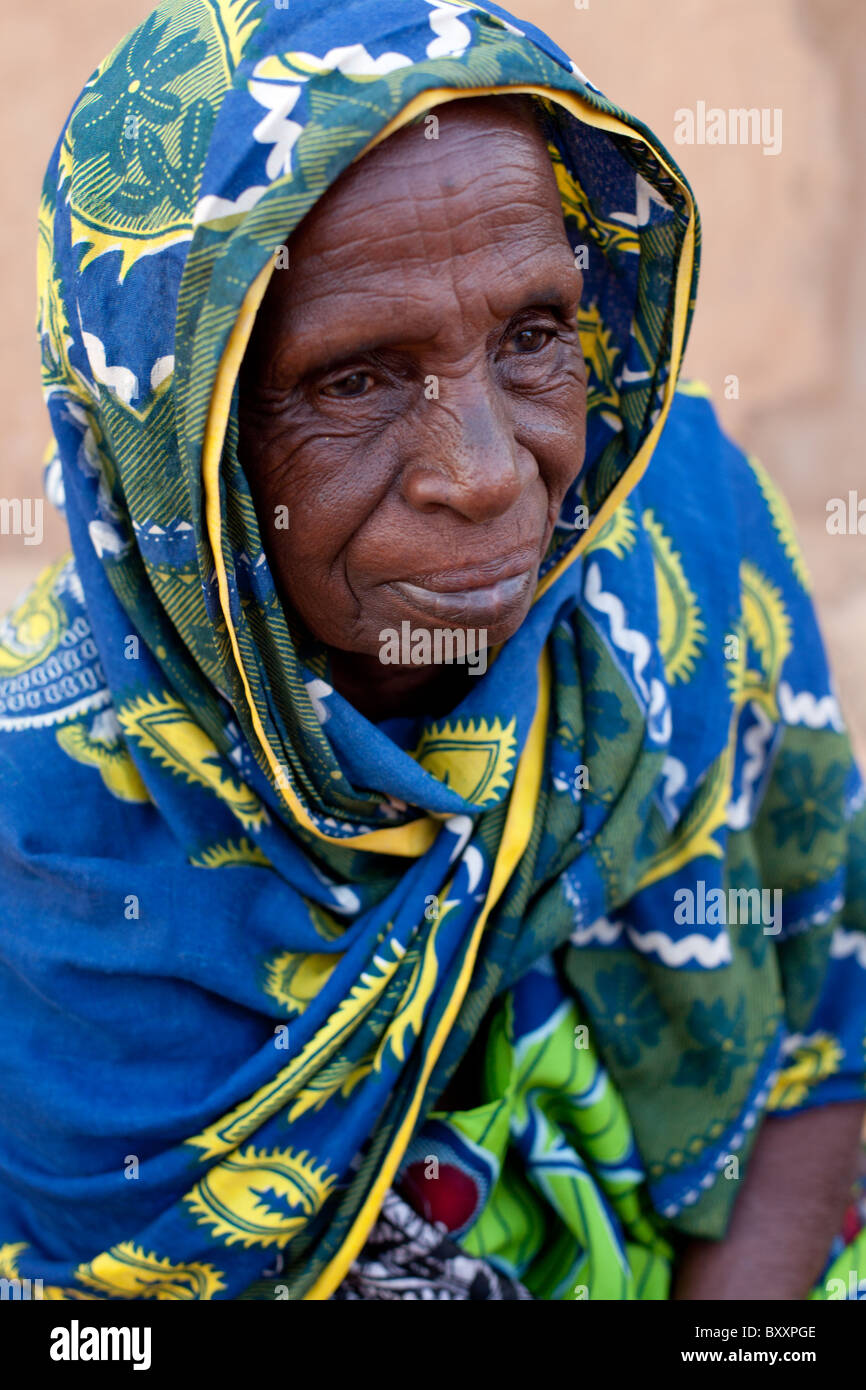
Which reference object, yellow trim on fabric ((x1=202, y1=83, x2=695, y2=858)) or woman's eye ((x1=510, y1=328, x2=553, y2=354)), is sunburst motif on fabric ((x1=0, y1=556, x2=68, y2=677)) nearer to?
yellow trim on fabric ((x1=202, y1=83, x2=695, y2=858))

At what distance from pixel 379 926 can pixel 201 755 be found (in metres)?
0.28

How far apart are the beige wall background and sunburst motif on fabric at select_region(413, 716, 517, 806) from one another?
7.84 ft

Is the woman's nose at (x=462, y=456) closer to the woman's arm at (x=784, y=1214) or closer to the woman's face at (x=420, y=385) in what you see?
the woman's face at (x=420, y=385)

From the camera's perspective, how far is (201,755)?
Answer: 1.39 m

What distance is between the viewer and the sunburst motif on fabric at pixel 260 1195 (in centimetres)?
141

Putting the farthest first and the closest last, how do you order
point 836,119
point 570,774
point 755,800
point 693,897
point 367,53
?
1. point 836,119
2. point 755,800
3. point 693,897
4. point 570,774
5. point 367,53

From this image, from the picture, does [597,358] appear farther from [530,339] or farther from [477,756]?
[477,756]

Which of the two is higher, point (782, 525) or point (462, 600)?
point (782, 525)

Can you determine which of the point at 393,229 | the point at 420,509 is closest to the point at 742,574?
the point at 420,509

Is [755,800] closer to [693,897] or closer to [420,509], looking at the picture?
[693,897]

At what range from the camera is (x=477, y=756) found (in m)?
1.41

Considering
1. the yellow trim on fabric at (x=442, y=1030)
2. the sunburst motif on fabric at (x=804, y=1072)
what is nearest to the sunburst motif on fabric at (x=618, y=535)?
the yellow trim on fabric at (x=442, y=1030)

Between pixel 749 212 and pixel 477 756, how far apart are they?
3215mm

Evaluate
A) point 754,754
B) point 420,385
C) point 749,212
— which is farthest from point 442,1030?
point 749,212
